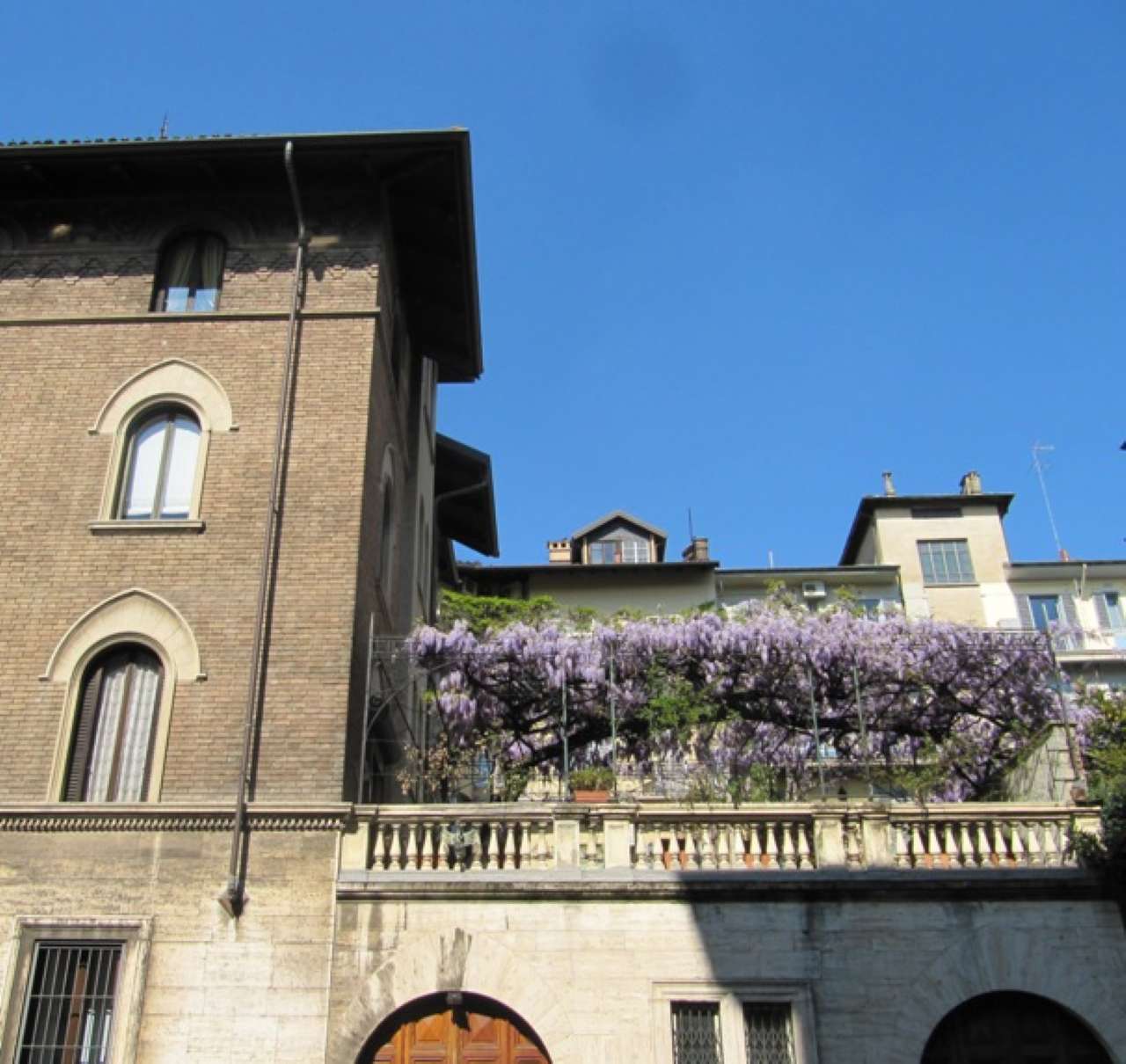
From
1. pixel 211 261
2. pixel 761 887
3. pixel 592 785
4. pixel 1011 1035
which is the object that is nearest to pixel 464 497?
pixel 211 261

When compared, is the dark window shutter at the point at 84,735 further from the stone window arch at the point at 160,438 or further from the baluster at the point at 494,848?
the baluster at the point at 494,848

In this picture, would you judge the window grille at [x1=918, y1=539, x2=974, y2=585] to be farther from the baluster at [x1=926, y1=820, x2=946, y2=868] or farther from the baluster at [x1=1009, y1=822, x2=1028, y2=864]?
the baluster at [x1=926, y1=820, x2=946, y2=868]

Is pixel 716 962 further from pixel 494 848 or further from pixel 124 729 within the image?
pixel 124 729

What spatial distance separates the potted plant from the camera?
13.7 m

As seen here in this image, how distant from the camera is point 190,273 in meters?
16.3

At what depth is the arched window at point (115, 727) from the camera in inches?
516

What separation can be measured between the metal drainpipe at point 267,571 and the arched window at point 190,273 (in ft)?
3.85

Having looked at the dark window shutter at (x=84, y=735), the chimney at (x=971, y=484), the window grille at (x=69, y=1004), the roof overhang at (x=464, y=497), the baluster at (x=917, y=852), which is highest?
the chimney at (x=971, y=484)

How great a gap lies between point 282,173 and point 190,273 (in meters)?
1.86

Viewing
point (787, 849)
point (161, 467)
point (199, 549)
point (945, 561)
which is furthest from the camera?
point (945, 561)

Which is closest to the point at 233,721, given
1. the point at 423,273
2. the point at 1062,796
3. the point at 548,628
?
the point at 548,628

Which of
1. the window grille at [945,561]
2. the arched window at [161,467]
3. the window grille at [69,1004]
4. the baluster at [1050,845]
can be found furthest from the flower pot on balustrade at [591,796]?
the window grille at [945,561]

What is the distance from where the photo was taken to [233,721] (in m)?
13.2

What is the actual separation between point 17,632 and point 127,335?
4.19 meters
